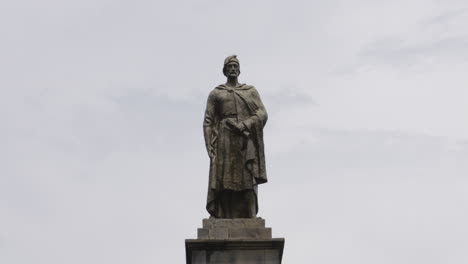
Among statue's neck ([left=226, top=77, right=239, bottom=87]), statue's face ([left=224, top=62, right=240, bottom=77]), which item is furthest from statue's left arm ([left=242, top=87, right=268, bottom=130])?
statue's face ([left=224, top=62, right=240, bottom=77])

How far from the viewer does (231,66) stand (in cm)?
Answer: 2520

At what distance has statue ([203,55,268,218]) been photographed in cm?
2422

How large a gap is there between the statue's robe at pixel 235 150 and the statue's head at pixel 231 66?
12.6 inches

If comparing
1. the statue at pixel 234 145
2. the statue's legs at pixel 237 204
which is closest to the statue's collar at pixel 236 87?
the statue at pixel 234 145

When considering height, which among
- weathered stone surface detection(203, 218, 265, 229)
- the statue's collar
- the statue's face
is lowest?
weathered stone surface detection(203, 218, 265, 229)

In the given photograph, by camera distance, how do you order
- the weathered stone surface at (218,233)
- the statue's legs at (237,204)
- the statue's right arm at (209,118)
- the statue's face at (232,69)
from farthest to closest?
the statue's face at (232,69) → the statue's right arm at (209,118) → the statue's legs at (237,204) → the weathered stone surface at (218,233)

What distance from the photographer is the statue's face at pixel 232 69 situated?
992 inches

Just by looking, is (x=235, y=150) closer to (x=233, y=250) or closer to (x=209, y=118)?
(x=209, y=118)

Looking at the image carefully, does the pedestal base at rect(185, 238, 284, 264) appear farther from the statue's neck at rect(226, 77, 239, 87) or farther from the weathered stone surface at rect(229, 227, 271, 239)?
the statue's neck at rect(226, 77, 239, 87)

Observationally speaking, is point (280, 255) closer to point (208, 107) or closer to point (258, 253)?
point (258, 253)

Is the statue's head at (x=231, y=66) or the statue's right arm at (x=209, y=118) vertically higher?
the statue's head at (x=231, y=66)

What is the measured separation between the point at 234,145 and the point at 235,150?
12 centimetres

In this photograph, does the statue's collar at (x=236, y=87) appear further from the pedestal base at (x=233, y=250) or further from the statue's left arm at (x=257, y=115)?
the pedestal base at (x=233, y=250)

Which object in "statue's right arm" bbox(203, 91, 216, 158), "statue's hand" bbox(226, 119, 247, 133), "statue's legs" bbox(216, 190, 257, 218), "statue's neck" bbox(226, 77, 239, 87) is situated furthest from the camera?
A: "statue's neck" bbox(226, 77, 239, 87)
